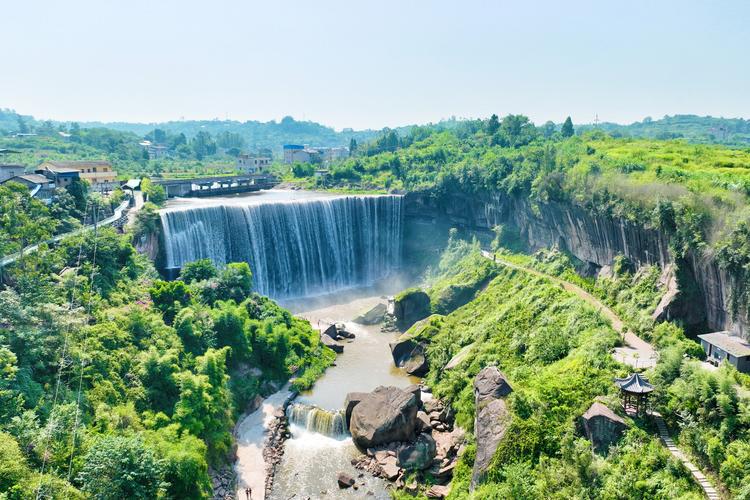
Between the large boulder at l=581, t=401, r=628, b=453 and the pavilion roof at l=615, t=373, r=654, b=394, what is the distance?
3.28ft

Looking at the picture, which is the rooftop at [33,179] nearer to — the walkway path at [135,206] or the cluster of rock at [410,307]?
the walkway path at [135,206]

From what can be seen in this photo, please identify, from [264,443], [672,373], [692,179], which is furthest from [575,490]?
[692,179]

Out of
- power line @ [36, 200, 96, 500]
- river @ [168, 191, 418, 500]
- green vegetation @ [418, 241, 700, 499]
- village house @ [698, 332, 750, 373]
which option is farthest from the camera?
river @ [168, 191, 418, 500]

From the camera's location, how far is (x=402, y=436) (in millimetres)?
26297

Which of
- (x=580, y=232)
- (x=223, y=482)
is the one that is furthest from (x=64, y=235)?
(x=580, y=232)

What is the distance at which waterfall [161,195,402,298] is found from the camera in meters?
44.1

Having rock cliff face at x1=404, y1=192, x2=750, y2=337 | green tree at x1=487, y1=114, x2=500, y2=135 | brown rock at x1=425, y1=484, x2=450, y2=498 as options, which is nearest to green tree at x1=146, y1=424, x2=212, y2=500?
brown rock at x1=425, y1=484, x2=450, y2=498

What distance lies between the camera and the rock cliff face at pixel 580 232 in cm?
2562

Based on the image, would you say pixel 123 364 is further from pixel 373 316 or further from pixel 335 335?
pixel 373 316

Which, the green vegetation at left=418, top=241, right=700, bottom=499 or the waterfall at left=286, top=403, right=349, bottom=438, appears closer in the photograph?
the green vegetation at left=418, top=241, right=700, bottom=499

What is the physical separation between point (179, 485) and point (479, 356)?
Result: 16148 mm

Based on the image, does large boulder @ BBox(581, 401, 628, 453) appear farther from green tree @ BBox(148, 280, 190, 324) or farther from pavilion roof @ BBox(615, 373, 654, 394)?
green tree @ BBox(148, 280, 190, 324)

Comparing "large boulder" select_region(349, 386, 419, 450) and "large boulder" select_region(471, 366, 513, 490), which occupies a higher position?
"large boulder" select_region(471, 366, 513, 490)

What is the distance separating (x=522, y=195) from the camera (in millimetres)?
48438
